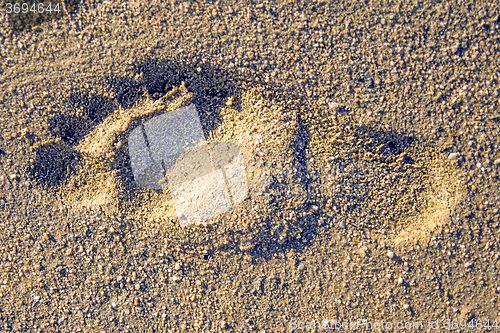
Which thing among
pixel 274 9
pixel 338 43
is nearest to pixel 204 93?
pixel 274 9

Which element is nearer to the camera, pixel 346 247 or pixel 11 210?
pixel 346 247

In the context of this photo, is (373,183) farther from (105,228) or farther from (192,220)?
(105,228)

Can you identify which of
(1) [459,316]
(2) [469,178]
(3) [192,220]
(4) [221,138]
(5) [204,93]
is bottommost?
(1) [459,316]

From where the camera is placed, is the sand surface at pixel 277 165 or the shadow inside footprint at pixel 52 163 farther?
the shadow inside footprint at pixel 52 163

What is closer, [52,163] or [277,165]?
[277,165]

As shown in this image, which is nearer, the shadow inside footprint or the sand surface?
the sand surface

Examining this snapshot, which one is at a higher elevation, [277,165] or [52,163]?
[52,163]

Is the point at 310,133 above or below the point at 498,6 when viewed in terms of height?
below
